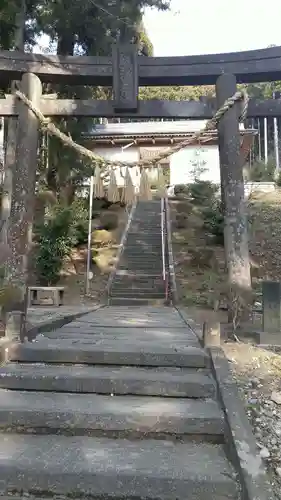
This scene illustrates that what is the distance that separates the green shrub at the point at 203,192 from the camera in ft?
50.7

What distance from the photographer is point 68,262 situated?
43.5ft

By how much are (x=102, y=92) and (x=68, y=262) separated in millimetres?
6086

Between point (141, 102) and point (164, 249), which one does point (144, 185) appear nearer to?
point (141, 102)

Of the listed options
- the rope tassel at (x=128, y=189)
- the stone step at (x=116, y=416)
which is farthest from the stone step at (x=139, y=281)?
the stone step at (x=116, y=416)

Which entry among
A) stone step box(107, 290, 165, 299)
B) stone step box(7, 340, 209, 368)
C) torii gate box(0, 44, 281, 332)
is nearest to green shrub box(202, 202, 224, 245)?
stone step box(107, 290, 165, 299)

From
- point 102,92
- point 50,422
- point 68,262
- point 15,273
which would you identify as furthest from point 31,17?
point 50,422

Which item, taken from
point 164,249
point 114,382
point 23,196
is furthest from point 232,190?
point 164,249

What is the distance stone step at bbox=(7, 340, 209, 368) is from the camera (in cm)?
346

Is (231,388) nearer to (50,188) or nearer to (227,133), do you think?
(227,133)

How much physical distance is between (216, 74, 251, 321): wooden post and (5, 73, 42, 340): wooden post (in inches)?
104

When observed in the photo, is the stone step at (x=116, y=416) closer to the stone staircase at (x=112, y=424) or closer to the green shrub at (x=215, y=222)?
the stone staircase at (x=112, y=424)

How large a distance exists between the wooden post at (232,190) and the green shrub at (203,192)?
944 centimetres

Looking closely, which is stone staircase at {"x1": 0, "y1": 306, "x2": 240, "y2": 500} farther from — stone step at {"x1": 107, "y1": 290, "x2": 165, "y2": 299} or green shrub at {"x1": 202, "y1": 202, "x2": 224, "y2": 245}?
green shrub at {"x1": 202, "y1": 202, "x2": 224, "y2": 245}

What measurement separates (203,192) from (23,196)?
11.3m
